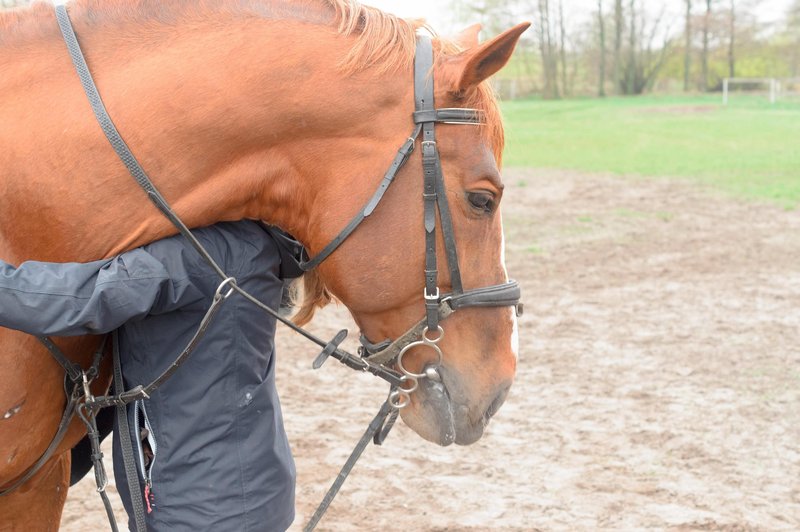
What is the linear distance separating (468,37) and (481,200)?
0.61 meters

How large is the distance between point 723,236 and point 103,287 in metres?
9.52

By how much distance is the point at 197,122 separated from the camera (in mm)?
2195

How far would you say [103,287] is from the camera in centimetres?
208

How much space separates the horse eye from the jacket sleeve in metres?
0.81

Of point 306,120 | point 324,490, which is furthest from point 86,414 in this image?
point 324,490

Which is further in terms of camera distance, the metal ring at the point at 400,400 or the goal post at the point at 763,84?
the goal post at the point at 763,84

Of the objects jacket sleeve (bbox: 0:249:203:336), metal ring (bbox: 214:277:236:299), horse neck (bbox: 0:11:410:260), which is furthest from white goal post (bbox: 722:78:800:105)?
jacket sleeve (bbox: 0:249:203:336)

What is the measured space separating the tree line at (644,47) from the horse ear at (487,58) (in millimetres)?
41332

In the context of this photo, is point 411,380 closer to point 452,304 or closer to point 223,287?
point 452,304

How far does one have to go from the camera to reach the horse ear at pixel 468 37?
8.27 feet

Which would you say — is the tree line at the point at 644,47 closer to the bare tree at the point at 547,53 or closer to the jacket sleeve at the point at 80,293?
the bare tree at the point at 547,53

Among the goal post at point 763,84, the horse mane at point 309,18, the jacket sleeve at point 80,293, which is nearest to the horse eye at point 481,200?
the horse mane at point 309,18

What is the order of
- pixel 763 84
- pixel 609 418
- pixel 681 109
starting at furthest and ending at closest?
pixel 763 84, pixel 681 109, pixel 609 418

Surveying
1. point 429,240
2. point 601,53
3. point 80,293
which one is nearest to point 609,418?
point 429,240
